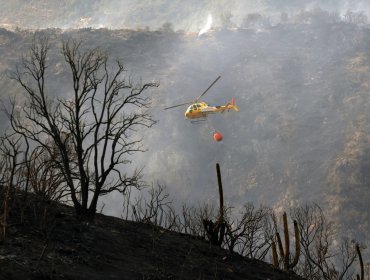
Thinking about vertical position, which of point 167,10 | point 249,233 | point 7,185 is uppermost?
point 167,10

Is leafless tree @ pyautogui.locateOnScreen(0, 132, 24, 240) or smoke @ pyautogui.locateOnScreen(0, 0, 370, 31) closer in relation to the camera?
leafless tree @ pyautogui.locateOnScreen(0, 132, 24, 240)

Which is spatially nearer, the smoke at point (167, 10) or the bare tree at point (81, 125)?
the bare tree at point (81, 125)

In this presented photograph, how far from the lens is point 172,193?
81188 mm

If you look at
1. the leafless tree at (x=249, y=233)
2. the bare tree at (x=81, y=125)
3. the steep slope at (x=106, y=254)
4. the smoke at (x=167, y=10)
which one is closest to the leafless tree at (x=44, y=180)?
the bare tree at (x=81, y=125)

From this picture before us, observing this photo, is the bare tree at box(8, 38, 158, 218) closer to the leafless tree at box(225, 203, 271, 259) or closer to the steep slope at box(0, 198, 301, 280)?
the steep slope at box(0, 198, 301, 280)

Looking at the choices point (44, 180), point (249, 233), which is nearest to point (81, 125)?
point (44, 180)

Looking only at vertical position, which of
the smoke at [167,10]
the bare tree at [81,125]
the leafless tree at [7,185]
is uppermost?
the smoke at [167,10]

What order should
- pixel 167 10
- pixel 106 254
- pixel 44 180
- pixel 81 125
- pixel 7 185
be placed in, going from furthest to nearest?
pixel 167 10, pixel 44 180, pixel 81 125, pixel 7 185, pixel 106 254

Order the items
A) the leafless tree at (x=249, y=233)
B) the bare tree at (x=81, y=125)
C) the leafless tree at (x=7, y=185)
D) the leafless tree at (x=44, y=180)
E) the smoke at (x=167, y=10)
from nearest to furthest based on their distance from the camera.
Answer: the leafless tree at (x=7, y=185)
the bare tree at (x=81, y=125)
the leafless tree at (x=44, y=180)
the leafless tree at (x=249, y=233)
the smoke at (x=167, y=10)

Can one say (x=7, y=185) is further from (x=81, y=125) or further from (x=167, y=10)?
(x=167, y=10)

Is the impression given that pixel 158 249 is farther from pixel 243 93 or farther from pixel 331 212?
pixel 243 93

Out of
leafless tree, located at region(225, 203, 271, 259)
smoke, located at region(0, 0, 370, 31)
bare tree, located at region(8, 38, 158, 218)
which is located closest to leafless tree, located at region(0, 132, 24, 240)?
bare tree, located at region(8, 38, 158, 218)

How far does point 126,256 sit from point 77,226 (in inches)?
81.0

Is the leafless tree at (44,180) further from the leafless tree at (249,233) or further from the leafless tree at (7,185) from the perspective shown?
the leafless tree at (249,233)
